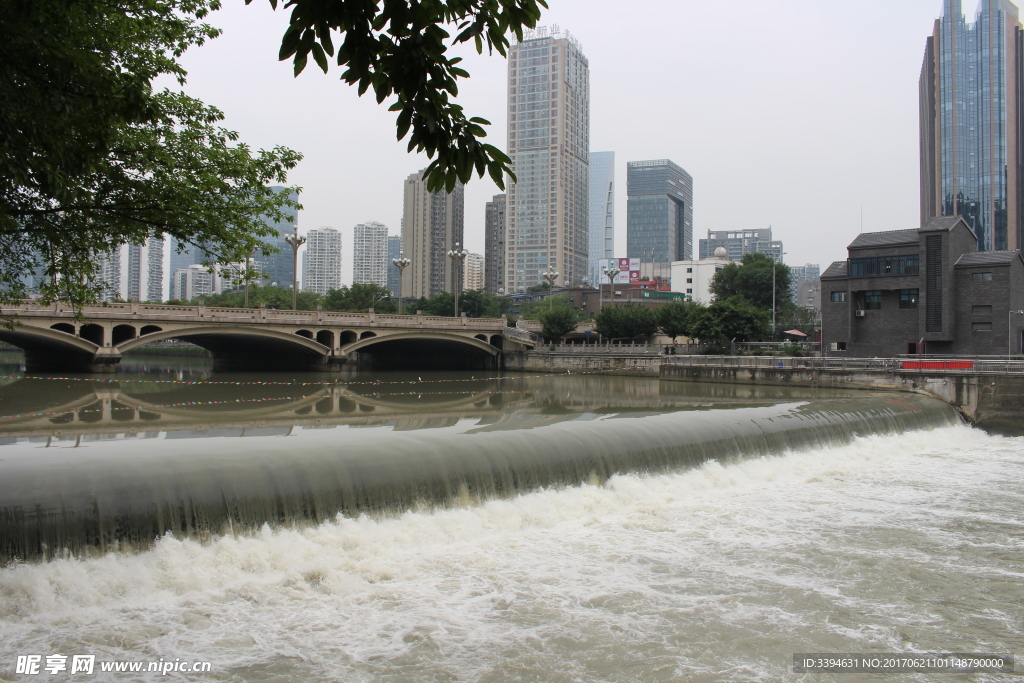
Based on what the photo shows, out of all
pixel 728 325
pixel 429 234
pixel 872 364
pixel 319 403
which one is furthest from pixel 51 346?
pixel 429 234

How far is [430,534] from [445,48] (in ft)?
26.0

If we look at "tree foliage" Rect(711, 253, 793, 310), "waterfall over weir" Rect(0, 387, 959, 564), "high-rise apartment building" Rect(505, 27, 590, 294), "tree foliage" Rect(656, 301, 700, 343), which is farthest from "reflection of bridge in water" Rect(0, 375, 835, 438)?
"high-rise apartment building" Rect(505, 27, 590, 294)

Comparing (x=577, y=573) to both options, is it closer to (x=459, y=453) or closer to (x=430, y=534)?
(x=430, y=534)

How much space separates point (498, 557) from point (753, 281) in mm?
80850

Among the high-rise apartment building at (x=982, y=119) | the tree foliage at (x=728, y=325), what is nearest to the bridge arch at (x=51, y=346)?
the tree foliage at (x=728, y=325)

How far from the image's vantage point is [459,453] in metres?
12.5

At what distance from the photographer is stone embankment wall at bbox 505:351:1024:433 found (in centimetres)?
2694

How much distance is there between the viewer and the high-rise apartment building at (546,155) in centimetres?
14262

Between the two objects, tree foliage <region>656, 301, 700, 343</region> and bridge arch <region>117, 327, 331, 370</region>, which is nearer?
bridge arch <region>117, 327, 331, 370</region>

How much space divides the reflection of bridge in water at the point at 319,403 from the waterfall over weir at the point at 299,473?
667 cm

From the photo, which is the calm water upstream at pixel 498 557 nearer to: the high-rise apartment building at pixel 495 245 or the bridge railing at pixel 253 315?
the bridge railing at pixel 253 315

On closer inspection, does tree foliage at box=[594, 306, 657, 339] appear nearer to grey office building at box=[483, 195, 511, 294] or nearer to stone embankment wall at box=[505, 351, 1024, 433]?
stone embankment wall at box=[505, 351, 1024, 433]

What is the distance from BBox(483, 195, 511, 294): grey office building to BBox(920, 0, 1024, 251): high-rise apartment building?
280 ft

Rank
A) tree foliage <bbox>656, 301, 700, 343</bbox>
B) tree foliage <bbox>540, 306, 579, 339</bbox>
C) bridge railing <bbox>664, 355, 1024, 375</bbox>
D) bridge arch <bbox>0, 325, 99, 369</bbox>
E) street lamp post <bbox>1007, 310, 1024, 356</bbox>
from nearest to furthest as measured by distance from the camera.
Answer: bridge railing <bbox>664, 355, 1024, 375</bbox>
street lamp post <bbox>1007, 310, 1024, 356</bbox>
bridge arch <bbox>0, 325, 99, 369</bbox>
tree foliage <bbox>656, 301, 700, 343</bbox>
tree foliage <bbox>540, 306, 579, 339</bbox>
